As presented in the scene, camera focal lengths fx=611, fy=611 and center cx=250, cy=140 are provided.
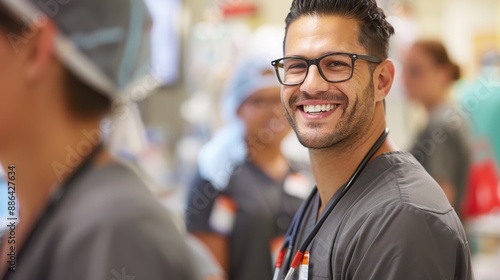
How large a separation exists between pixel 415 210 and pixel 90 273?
0.49m

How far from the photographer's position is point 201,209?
213 centimetres

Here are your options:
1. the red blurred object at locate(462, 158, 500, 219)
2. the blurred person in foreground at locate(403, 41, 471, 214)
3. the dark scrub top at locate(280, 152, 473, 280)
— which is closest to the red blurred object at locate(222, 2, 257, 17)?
the blurred person in foreground at locate(403, 41, 471, 214)

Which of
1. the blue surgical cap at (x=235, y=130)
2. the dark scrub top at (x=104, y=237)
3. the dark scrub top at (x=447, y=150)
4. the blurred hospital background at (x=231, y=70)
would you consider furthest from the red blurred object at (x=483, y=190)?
the dark scrub top at (x=104, y=237)

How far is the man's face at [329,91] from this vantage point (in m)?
0.99

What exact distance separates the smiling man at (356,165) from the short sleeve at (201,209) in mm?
1028

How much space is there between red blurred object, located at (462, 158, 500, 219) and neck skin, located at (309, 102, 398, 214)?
2154mm

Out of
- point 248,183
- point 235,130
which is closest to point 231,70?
point 235,130

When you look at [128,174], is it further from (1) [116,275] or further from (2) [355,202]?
(2) [355,202]

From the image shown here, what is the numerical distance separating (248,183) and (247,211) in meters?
0.13

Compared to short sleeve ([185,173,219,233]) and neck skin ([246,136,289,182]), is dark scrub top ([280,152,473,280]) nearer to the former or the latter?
short sleeve ([185,173,219,233])

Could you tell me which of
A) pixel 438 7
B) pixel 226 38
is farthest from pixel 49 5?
pixel 438 7

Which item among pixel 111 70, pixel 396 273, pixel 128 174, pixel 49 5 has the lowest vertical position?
pixel 396 273

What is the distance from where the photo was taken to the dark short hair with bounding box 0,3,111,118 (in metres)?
0.92

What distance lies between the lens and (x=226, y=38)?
3.76 m
